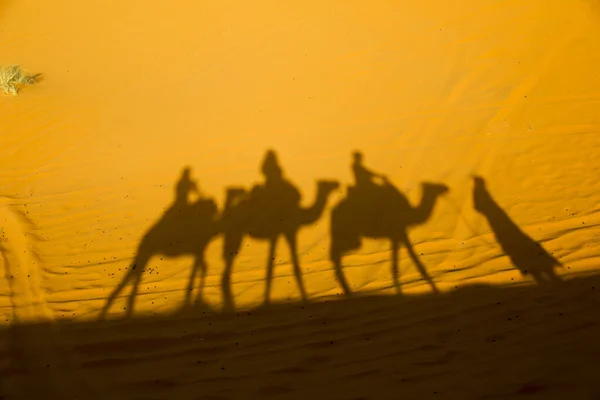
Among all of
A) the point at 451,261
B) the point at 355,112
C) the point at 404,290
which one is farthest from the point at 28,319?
the point at 355,112

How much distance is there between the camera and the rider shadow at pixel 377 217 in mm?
5027

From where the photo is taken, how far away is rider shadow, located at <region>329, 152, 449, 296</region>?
5027 mm

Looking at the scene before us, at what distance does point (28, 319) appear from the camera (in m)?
4.68

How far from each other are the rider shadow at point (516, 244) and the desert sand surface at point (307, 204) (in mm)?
30

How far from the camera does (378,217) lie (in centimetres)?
546

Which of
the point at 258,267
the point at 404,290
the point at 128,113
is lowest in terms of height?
the point at 404,290

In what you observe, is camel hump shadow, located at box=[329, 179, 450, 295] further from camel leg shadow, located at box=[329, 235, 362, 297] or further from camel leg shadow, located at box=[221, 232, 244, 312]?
camel leg shadow, located at box=[221, 232, 244, 312]

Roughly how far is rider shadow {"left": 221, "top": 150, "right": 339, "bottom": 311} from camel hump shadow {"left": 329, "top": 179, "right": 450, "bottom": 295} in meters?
0.35

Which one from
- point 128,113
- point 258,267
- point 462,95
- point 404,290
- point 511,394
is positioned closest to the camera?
point 511,394

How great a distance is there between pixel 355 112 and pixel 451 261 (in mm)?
3411

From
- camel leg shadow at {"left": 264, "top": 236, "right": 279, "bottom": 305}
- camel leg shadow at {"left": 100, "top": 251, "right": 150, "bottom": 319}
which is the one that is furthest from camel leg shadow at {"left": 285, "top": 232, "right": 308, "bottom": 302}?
camel leg shadow at {"left": 100, "top": 251, "right": 150, "bottom": 319}

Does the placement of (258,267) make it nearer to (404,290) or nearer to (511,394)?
(404,290)

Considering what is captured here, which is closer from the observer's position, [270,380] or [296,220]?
[270,380]

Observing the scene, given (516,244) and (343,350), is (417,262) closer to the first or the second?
(516,244)
